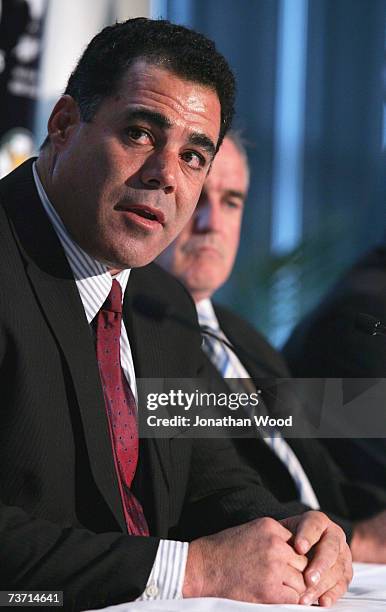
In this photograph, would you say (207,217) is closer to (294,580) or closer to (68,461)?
(68,461)

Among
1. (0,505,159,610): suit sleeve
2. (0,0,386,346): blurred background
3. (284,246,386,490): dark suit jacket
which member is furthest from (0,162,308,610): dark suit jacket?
(0,0,386,346): blurred background

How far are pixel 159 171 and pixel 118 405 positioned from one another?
385 millimetres

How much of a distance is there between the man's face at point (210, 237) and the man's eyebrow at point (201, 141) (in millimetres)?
927

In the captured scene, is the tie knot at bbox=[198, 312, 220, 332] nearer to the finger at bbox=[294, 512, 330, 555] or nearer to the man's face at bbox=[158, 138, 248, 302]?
the man's face at bbox=[158, 138, 248, 302]

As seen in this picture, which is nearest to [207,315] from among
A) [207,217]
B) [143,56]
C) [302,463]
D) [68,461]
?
[207,217]

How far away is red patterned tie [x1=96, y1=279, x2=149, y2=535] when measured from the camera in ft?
4.86

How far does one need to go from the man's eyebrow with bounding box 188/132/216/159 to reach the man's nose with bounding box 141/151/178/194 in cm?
6

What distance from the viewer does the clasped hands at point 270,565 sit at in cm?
129

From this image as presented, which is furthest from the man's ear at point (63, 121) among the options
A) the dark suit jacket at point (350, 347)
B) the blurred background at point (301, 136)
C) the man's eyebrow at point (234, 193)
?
the blurred background at point (301, 136)

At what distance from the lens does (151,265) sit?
1.96 m

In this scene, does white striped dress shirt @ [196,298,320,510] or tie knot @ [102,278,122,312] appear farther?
white striped dress shirt @ [196,298,320,510]

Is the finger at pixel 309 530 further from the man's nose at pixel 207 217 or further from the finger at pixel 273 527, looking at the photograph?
the man's nose at pixel 207 217

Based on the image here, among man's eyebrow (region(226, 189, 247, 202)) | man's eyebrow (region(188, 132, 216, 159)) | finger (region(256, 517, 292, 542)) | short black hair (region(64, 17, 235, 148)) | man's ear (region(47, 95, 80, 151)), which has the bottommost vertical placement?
finger (region(256, 517, 292, 542))

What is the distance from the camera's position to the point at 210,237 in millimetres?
2539
